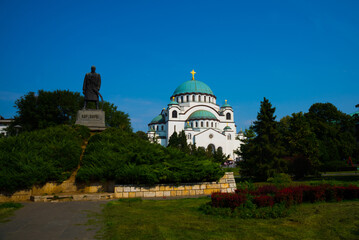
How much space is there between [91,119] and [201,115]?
4746cm

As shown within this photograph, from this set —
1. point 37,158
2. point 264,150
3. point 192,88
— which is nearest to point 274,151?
point 264,150

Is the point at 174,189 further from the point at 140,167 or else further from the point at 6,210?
the point at 6,210

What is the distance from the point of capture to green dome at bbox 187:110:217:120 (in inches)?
2397

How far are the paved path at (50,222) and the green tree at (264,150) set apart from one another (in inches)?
601

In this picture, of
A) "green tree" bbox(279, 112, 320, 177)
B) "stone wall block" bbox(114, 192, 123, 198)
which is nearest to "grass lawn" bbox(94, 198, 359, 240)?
"stone wall block" bbox(114, 192, 123, 198)

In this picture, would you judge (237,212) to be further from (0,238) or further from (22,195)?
(22,195)

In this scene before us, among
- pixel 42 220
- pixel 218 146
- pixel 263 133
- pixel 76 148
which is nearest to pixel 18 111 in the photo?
pixel 76 148

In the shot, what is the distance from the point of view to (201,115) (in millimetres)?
61438

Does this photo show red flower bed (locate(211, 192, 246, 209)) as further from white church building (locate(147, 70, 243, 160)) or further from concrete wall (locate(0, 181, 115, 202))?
white church building (locate(147, 70, 243, 160))

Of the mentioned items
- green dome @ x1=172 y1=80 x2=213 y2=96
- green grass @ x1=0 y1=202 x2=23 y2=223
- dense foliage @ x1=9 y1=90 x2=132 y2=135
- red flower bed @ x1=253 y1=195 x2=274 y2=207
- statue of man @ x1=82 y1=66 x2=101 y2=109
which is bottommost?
green grass @ x1=0 y1=202 x2=23 y2=223

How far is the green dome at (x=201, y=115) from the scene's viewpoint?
60.9 metres

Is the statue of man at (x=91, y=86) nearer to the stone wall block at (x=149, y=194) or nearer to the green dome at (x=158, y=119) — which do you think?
the stone wall block at (x=149, y=194)

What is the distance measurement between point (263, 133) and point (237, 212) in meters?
16.6

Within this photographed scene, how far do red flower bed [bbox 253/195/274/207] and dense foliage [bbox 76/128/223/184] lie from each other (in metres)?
3.38
